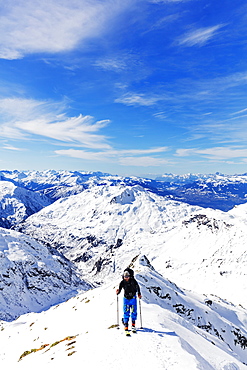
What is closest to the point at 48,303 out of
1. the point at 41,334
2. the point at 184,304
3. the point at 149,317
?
the point at 184,304

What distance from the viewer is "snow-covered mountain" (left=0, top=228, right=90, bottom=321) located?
4658 inches

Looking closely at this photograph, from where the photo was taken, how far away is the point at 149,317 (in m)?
21.1

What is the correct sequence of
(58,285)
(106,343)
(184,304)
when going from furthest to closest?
1. (58,285)
2. (184,304)
3. (106,343)

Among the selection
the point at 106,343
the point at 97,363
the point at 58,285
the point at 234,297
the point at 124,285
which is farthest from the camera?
the point at 234,297

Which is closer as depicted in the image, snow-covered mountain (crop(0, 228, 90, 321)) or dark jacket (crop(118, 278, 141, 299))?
dark jacket (crop(118, 278, 141, 299))

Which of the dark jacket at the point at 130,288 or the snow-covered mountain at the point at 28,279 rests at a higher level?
the dark jacket at the point at 130,288

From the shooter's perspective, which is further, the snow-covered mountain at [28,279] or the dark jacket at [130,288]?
the snow-covered mountain at [28,279]

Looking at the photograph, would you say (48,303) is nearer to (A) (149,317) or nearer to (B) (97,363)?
(A) (149,317)

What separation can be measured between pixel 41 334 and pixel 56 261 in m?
160

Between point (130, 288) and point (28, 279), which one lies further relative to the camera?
point (28, 279)

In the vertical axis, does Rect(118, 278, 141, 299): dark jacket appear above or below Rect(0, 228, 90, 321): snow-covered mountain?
above

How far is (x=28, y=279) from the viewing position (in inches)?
5443

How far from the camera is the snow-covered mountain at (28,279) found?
118 metres

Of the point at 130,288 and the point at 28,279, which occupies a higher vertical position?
the point at 130,288
